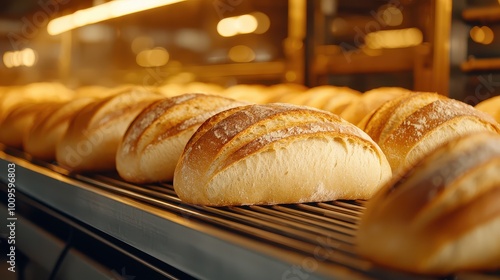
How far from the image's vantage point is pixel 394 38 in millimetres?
4738

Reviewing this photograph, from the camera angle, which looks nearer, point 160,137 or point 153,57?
point 160,137

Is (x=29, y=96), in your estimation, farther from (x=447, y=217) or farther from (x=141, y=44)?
(x=447, y=217)

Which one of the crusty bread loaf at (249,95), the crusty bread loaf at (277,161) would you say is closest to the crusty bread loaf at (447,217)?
the crusty bread loaf at (277,161)

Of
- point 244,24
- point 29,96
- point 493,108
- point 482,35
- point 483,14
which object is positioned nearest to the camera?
point 493,108

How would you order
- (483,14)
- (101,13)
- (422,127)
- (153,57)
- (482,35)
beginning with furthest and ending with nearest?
(153,57), (101,13), (482,35), (483,14), (422,127)

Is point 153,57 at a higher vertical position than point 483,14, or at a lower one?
lower

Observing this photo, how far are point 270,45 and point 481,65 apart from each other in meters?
2.09

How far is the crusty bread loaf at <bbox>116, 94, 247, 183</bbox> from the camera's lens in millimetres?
1391

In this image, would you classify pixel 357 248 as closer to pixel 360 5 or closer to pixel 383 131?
pixel 383 131

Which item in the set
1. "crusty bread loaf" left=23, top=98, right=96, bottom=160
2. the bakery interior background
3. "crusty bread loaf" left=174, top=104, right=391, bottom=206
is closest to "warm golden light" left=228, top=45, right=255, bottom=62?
the bakery interior background

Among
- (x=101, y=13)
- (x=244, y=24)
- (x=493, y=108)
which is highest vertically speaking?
(x=101, y=13)

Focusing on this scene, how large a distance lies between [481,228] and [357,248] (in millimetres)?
158

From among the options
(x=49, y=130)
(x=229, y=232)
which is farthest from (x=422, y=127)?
(x=49, y=130)

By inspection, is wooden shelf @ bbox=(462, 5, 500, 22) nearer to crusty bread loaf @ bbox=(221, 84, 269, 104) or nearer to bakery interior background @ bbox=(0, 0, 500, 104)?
bakery interior background @ bbox=(0, 0, 500, 104)
